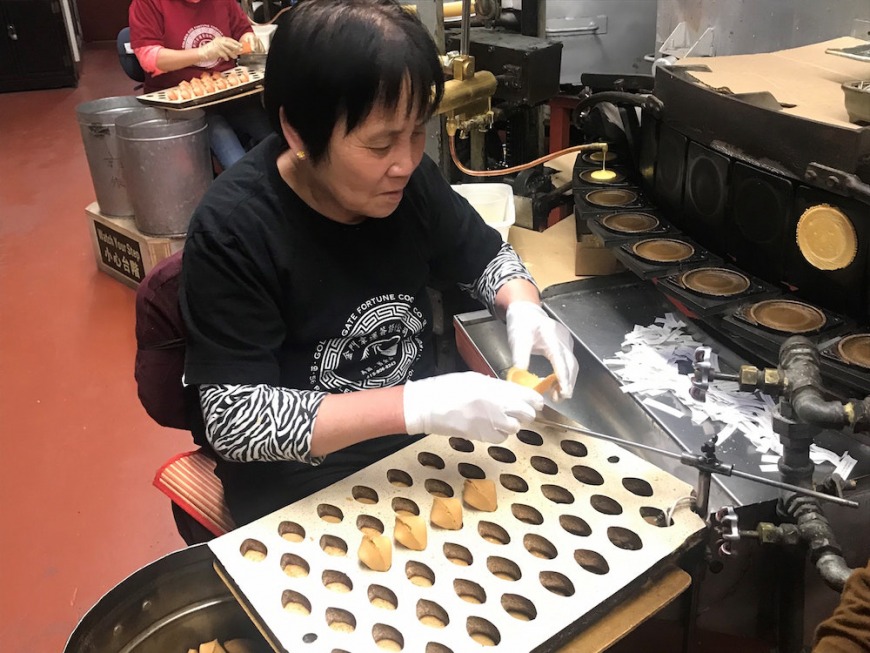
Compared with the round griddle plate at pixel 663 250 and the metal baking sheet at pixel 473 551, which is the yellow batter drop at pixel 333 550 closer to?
the metal baking sheet at pixel 473 551

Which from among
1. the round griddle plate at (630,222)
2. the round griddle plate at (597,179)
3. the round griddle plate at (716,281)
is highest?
the round griddle plate at (597,179)

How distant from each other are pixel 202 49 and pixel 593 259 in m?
2.28

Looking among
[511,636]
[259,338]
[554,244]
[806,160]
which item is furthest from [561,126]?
[511,636]

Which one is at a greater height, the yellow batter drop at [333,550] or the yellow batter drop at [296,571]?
the yellow batter drop at [296,571]

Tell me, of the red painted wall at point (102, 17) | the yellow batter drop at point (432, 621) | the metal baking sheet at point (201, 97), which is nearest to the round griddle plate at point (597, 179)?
the yellow batter drop at point (432, 621)

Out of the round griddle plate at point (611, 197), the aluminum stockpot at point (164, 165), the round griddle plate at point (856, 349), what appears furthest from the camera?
the aluminum stockpot at point (164, 165)

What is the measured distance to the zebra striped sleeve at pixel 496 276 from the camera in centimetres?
154

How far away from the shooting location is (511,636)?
972 millimetres

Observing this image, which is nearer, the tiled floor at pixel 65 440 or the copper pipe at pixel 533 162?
the tiled floor at pixel 65 440

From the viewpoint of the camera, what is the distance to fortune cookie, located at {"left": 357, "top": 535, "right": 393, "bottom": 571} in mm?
1073

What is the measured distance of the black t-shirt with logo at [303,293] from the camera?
1161 mm

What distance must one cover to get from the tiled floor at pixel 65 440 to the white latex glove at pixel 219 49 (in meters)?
1.09

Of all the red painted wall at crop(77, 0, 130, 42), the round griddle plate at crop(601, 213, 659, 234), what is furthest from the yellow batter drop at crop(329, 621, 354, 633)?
the red painted wall at crop(77, 0, 130, 42)

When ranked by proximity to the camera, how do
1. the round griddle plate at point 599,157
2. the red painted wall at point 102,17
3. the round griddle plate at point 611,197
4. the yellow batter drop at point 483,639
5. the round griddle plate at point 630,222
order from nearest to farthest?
1. the yellow batter drop at point 483,639
2. the round griddle plate at point 630,222
3. the round griddle plate at point 611,197
4. the round griddle plate at point 599,157
5. the red painted wall at point 102,17
